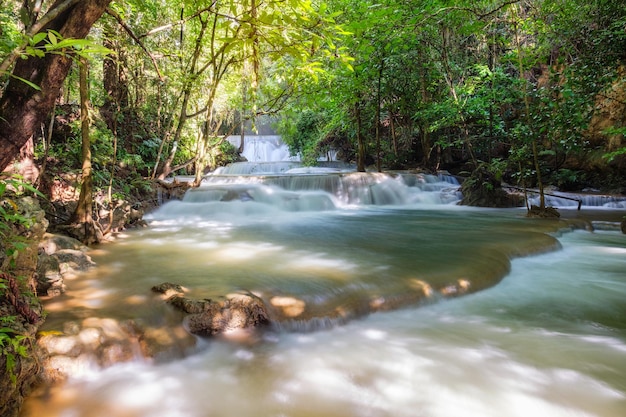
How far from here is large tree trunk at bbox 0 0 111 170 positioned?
2.03 meters

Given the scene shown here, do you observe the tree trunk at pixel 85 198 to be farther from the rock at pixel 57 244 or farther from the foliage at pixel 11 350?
the foliage at pixel 11 350

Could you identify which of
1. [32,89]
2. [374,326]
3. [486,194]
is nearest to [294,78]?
[32,89]

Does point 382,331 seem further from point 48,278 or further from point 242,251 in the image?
point 48,278

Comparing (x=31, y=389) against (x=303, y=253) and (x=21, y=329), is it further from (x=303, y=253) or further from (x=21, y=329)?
(x=303, y=253)

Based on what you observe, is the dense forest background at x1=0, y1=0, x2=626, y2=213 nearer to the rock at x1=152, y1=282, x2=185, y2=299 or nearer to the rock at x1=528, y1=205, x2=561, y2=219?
the rock at x1=528, y1=205, x2=561, y2=219

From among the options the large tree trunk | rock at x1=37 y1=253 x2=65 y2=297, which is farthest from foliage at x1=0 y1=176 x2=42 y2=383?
rock at x1=37 y1=253 x2=65 y2=297

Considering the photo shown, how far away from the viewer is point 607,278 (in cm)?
430

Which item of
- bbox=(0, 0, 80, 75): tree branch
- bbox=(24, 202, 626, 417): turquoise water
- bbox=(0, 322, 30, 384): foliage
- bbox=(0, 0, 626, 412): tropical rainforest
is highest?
bbox=(0, 0, 626, 412): tropical rainforest

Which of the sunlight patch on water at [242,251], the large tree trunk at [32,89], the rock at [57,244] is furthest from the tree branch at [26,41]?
the rock at [57,244]

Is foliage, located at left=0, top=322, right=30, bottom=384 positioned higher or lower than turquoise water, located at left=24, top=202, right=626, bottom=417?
higher

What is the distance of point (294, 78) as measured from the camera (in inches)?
144

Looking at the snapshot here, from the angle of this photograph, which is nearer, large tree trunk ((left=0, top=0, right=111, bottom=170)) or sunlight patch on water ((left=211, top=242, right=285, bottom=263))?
large tree trunk ((left=0, top=0, right=111, bottom=170))

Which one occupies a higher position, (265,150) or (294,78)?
(265,150)

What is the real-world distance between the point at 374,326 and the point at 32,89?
2.98 metres
